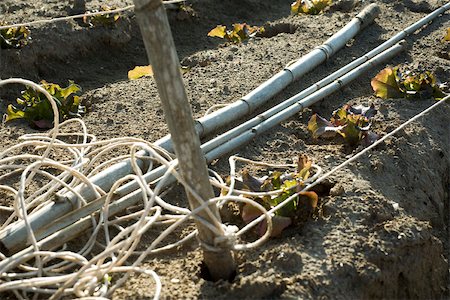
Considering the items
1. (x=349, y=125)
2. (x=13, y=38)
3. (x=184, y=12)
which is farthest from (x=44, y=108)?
(x=184, y=12)

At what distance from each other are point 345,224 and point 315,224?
0.39 feet

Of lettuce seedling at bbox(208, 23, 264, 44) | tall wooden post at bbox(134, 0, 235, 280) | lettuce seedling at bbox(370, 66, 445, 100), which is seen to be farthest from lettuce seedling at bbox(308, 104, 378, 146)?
lettuce seedling at bbox(208, 23, 264, 44)

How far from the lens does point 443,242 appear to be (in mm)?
3361

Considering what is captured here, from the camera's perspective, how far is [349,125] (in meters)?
3.56

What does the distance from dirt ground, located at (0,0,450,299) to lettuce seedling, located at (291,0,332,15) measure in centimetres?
11

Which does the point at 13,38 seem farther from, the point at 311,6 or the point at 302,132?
the point at 302,132

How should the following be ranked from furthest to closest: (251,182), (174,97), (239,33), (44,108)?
(239,33)
(44,108)
(251,182)
(174,97)

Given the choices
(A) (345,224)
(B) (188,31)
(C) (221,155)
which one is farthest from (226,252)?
(B) (188,31)

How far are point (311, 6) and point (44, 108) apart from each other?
236 centimetres

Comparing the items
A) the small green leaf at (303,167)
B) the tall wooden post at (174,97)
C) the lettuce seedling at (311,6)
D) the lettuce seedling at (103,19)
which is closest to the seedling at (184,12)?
the lettuce seedling at (103,19)

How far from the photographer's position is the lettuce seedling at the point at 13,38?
494 cm

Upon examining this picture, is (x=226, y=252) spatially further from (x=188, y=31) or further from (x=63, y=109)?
(x=188, y=31)

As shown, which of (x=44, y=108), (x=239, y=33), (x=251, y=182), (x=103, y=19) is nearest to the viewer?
(x=251, y=182)

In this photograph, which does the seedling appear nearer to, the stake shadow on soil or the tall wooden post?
the stake shadow on soil
